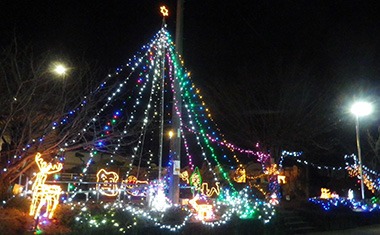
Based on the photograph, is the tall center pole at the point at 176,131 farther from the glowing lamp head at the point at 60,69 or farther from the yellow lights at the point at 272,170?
the yellow lights at the point at 272,170

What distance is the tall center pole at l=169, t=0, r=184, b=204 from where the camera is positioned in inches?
527

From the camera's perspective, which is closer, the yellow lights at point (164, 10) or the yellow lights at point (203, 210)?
the yellow lights at point (203, 210)

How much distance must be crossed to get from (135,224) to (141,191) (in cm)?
537

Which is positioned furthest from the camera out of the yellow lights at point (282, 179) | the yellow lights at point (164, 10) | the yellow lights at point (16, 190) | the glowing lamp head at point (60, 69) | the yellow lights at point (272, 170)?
the yellow lights at point (282, 179)

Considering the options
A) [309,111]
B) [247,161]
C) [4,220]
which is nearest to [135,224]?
[4,220]

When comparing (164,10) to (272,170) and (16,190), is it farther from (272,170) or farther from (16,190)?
(272,170)

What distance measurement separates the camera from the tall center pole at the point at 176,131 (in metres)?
13.4

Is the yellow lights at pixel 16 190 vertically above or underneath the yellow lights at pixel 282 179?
underneath

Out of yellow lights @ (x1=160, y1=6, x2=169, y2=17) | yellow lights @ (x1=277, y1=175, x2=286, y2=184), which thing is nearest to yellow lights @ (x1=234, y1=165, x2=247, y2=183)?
yellow lights @ (x1=277, y1=175, x2=286, y2=184)

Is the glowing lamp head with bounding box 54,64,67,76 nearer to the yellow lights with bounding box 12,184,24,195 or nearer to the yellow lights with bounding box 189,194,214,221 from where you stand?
the yellow lights with bounding box 12,184,24,195

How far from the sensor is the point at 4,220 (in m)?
9.54

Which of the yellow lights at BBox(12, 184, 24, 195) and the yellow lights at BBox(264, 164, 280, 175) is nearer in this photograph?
the yellow lights at BBox(12, 184, 24, 195)

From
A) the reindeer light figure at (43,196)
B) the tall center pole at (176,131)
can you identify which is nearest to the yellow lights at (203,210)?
the tall center pole at (176,131)

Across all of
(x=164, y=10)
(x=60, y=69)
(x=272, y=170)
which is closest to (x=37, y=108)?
(x=60, y=69)
